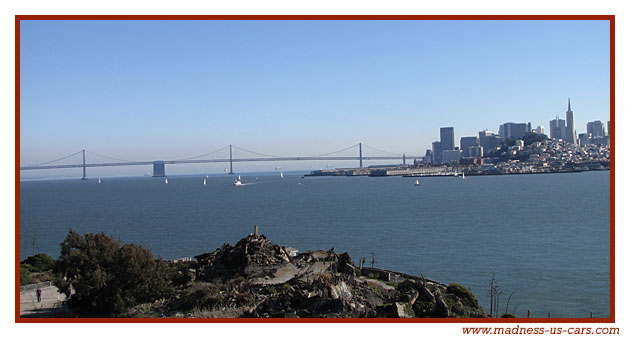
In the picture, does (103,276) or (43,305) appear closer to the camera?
(103,276)

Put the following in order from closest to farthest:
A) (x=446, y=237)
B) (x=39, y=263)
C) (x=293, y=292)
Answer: (x=293, y=292) < (x=39, y=263) < (x=446, y=237)

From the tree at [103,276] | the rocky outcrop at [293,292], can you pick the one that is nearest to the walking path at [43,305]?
the tree at [103,276]

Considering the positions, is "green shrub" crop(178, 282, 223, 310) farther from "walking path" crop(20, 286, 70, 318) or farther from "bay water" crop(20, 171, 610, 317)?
"bay water" crop(20, 171, 610, 317)

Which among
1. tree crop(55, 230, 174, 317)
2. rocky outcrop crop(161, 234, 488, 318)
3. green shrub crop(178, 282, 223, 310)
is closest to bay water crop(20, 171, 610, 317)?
rocky outcrop crop(161, 234, 488, 318)

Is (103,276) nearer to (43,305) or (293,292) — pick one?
(43,305)

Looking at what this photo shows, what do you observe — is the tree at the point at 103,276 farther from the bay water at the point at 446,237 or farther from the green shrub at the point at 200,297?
the bay water at the point at 446,237

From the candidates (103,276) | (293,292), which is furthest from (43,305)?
(293,292)
